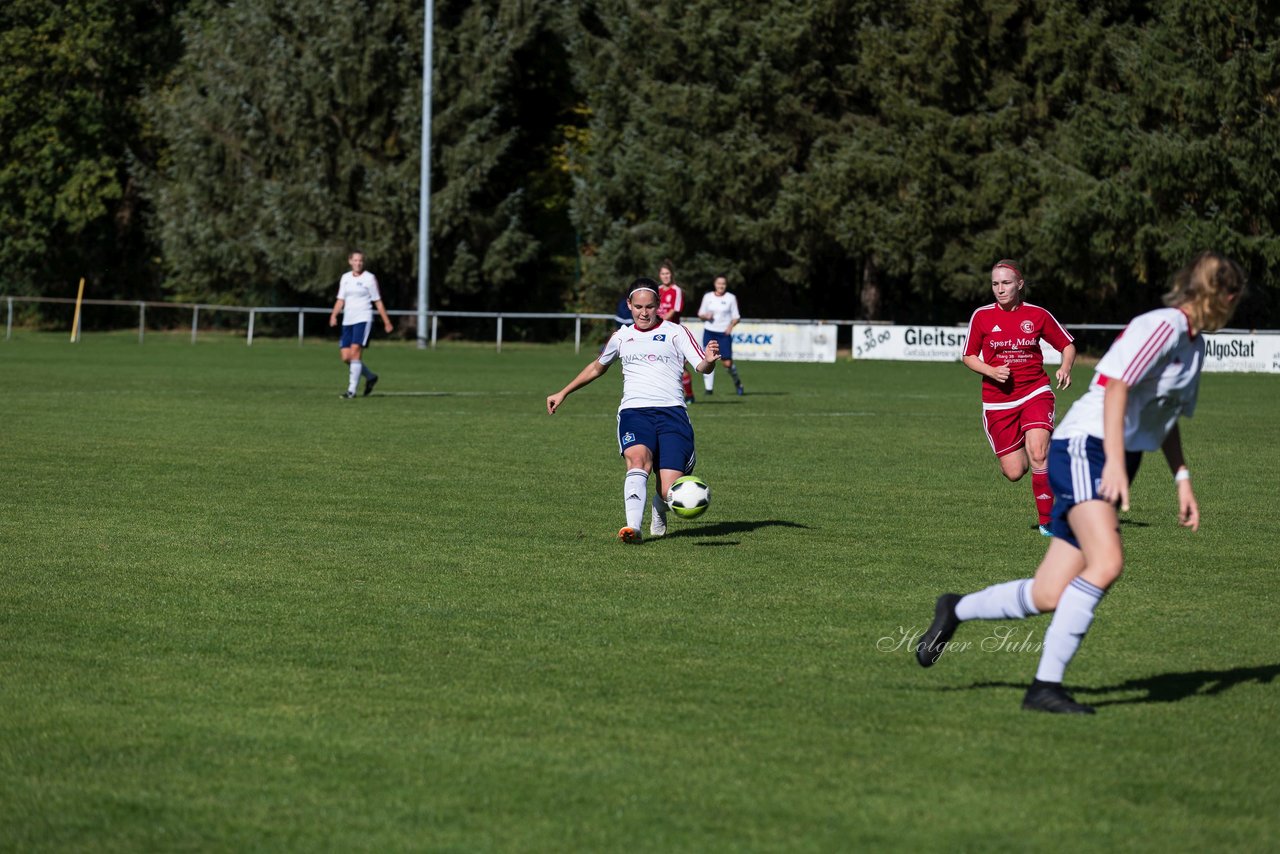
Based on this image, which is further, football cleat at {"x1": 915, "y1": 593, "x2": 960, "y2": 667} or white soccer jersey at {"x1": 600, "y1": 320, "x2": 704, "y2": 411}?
white soccer jersey at {"x1": 600, "y1": 320, "x2": 704, "y2": 411}

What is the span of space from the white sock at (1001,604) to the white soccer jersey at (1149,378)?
0.63 metres

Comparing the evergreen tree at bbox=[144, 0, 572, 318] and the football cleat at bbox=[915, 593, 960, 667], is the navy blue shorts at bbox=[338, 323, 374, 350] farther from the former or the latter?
the evergreen tree at bbox=[144, 0, 572, 318]

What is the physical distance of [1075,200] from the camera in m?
41.2

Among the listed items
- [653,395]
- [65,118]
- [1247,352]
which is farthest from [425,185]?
[653,395]

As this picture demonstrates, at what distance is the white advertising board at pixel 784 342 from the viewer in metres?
40.4

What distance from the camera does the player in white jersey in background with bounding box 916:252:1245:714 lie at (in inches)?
232

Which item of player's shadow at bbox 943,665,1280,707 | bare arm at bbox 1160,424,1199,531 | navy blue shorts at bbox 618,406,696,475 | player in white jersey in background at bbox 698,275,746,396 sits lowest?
player's shadow at bbox 943,665,1280,707

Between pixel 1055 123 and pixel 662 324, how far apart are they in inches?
1421

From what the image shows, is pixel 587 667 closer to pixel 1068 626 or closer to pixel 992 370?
pixel 1068 626

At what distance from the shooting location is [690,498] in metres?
10.5

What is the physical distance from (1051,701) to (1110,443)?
102 centimetres

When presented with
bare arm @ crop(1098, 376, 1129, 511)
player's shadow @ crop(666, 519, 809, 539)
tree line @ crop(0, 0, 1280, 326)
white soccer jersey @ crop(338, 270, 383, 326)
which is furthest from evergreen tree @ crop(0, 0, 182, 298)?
bare arm @ crop(1098, 376, 1129, 511)

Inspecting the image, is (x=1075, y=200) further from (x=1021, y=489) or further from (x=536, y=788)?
(x=536, y=788)

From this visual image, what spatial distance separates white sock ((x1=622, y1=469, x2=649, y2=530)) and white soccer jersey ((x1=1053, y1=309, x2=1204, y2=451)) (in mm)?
4521
